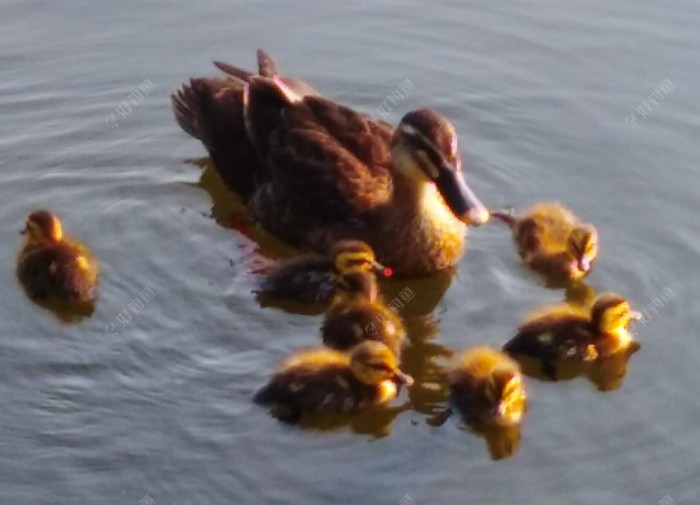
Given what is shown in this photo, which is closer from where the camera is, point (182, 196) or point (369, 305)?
point (369, 305)

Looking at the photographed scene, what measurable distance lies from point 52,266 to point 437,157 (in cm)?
176

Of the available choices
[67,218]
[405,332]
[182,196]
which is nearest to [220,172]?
[182,196]

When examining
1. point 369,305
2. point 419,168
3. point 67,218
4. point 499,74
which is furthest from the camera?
point 499,74

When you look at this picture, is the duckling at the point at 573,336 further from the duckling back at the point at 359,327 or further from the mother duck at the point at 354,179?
the mother duck at the point at 354,179

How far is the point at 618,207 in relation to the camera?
8578 millimetres

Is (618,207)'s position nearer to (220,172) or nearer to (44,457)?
(220,172)

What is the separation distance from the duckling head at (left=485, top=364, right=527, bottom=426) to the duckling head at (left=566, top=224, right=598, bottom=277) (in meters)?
1.08

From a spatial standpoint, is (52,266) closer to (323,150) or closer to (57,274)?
(57,274)

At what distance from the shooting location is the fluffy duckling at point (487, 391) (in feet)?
22.4

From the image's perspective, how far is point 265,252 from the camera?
8352mm

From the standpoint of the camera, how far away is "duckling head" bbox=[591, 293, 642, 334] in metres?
7.27

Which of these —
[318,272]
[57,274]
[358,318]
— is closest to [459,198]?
[318,272]

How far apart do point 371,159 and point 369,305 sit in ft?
3.29

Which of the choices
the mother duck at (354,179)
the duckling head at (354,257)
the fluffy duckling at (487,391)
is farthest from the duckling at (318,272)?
the fluffy duckling at (487,391)
